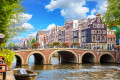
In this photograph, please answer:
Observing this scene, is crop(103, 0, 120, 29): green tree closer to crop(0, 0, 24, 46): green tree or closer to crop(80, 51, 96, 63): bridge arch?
crop(0, 0, 24, 46): green tree

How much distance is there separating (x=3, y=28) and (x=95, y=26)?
48664mm

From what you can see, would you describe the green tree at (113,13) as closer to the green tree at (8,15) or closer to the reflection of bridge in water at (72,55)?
the green tree at (8,15)

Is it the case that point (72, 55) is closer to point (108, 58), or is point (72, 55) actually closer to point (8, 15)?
point (108, 58)

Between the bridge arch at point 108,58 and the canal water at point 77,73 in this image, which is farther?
the bridge arch at point 108,58

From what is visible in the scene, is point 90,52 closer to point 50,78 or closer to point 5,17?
point 50,78

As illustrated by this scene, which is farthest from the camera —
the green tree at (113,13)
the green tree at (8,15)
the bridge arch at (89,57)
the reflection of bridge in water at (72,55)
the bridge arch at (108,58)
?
the bridge arch at (108,58)

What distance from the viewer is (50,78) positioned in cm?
2502

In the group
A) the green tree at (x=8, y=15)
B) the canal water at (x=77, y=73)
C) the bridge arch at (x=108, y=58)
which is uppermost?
the green tree at (x=8, y=15)

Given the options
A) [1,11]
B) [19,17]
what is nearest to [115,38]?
[19,17]

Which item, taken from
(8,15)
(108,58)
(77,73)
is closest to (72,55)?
(108,58)

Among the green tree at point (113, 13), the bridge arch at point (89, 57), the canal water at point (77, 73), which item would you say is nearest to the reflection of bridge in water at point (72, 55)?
the bridge arch at point (89, 57)

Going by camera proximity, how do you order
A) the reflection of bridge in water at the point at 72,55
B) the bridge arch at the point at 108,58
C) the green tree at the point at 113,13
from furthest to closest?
the bridge arch at the point at 108,58 < the reflection of bridge in water at the point at 72,55 < the green tree at the point at 113,13

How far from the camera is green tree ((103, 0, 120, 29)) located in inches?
1002

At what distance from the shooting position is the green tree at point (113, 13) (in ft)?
83.5
